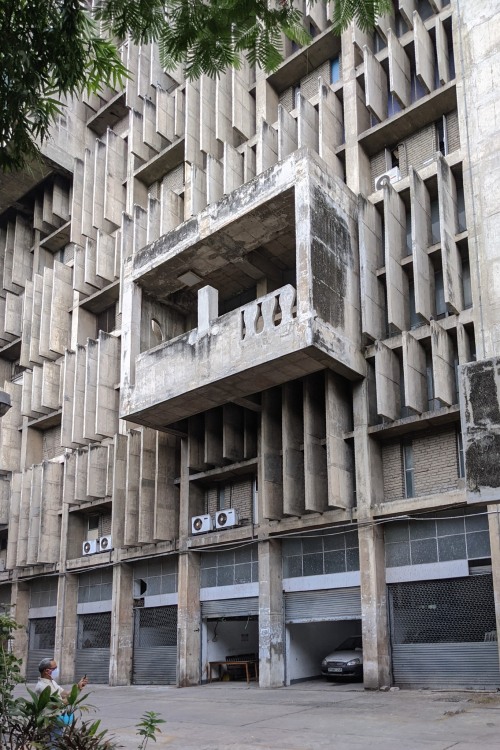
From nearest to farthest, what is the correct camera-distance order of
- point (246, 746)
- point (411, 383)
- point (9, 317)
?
point (246, 746) → point (411, 383) → point (9, 317)

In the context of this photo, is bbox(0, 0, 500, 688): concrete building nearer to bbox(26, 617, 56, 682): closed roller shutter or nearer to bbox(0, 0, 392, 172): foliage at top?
bbox(26, 617, 56, 682): closed roller shutter

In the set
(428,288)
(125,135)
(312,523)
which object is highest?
(125,135)

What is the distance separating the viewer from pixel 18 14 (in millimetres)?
7074

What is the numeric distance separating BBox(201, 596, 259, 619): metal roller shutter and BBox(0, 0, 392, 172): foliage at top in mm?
17572

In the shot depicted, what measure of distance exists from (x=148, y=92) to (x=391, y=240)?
1565 cm

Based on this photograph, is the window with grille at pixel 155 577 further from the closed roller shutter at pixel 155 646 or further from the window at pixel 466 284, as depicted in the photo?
the window at pixel 466 284

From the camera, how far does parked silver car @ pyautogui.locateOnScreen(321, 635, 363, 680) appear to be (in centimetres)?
2047

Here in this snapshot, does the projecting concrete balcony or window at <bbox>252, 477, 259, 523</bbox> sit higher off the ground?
the projecting concrete balcony

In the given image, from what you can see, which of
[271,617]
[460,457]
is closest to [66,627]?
[271,617]

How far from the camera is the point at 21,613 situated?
3203 centimetres

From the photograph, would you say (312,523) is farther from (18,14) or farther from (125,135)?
(125,135)

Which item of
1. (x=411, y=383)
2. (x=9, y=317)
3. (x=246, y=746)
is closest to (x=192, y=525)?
(x=411, y=383)

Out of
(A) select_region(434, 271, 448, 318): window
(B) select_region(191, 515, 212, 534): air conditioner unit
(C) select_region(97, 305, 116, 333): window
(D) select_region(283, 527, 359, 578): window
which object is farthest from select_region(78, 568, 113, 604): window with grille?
(A) select_region(434, 271, 448, 318): window

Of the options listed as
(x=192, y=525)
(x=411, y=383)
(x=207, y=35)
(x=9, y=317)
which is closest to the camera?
(x=207, y=35)
